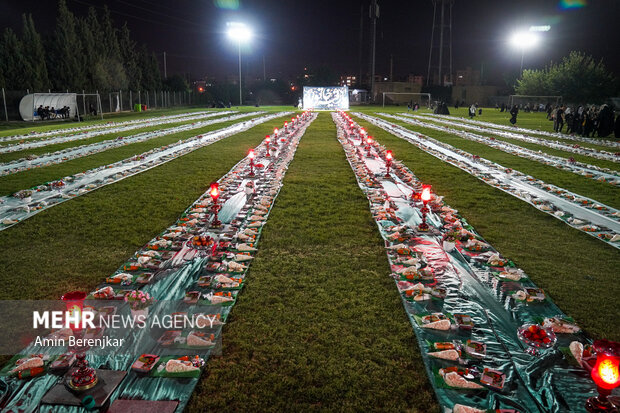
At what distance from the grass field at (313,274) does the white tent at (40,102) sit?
26.4m

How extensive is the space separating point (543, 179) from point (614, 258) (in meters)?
6.37

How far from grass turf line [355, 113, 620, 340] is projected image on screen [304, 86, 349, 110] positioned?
181 ft

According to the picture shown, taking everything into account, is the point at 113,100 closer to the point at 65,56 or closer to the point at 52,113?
the point at 65,56

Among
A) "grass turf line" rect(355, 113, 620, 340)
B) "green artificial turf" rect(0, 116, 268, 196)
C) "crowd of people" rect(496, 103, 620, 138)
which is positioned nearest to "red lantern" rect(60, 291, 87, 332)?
"grass turf line" rect(355, 113, 620, 340)

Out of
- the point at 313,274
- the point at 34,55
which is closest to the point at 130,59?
the point at 34,55

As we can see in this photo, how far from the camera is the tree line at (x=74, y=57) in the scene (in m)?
36.9

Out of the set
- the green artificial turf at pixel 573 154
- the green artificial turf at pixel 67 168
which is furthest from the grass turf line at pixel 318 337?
the green artificial turf at pixel 573 154

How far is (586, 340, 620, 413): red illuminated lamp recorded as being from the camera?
3.03 meters

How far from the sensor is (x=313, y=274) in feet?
18.2

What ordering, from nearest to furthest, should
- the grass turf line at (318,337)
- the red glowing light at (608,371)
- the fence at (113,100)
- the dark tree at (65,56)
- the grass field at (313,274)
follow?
the red glowing light at (608,371) → the grass turf line at (318,337) → the grass field at (313,274) → the fence at (113,100) → the dark tree at (65,56)

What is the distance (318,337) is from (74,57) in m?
48.4

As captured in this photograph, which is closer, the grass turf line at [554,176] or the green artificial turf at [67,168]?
the grass turf line at [554,176]

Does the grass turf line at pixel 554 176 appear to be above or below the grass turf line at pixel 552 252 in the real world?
above

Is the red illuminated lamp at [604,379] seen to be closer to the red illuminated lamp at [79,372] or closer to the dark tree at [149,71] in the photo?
the red illuminated lamp at [79,372]
